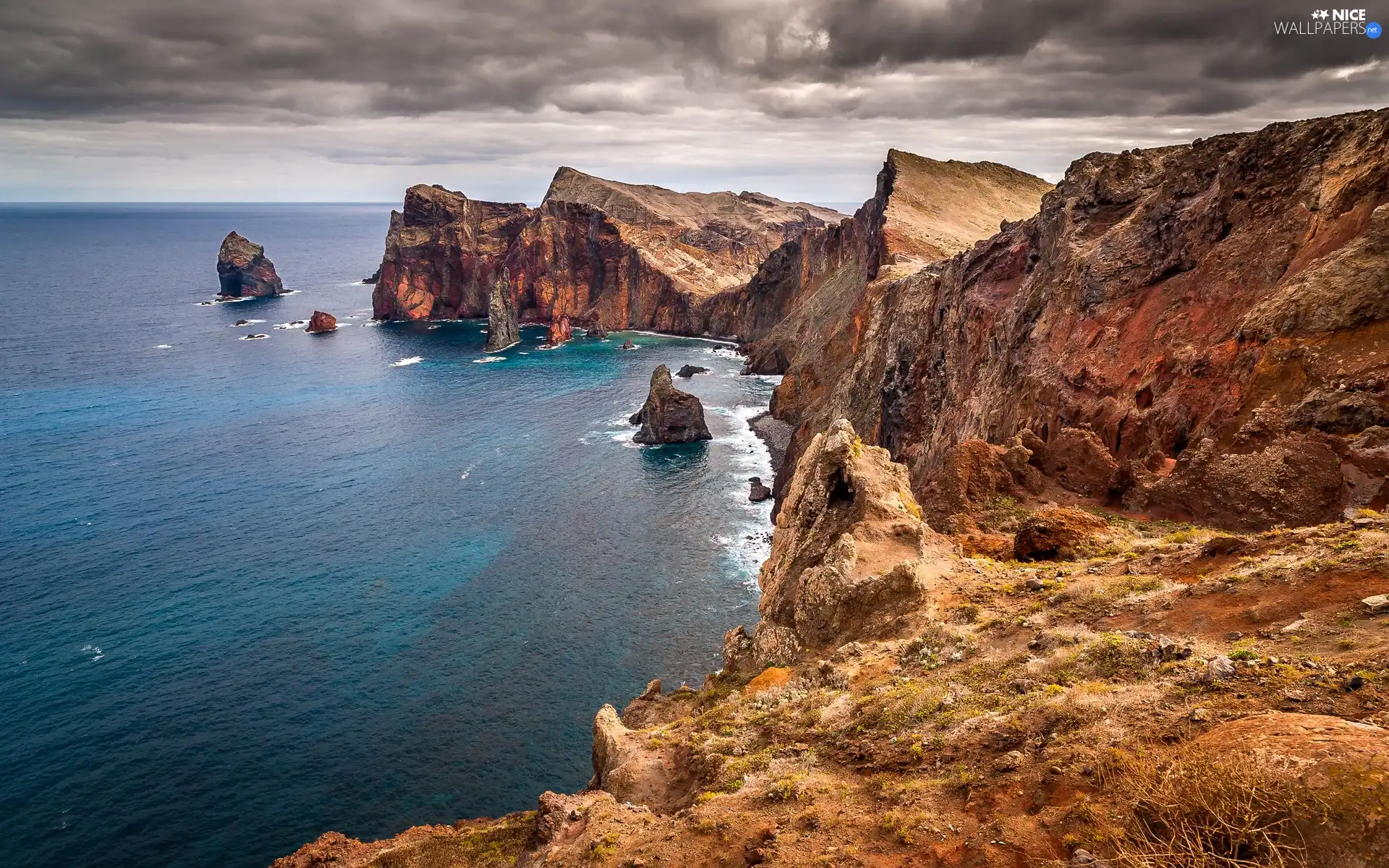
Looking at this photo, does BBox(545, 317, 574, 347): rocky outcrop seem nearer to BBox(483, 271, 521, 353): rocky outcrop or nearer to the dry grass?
BBox(483, 271, 521, 353): rocky outcrop

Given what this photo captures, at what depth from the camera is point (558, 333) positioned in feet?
615

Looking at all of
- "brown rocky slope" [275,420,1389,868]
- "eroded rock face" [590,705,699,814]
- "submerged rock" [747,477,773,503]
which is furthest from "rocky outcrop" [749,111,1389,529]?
"eroded rock face" [590,705,699,814]

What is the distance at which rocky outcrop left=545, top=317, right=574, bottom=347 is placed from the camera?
7288 inches

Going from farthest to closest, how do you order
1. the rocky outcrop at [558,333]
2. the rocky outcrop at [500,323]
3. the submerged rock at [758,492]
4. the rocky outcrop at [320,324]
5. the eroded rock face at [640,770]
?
the rocky outcrop at [320,324]
the rocky outcrop at [558,333]
the rocky outcrop at [500,323]
the submerged rock at [758,492]
the eroded rock face at [640,770]

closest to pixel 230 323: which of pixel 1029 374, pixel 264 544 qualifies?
pixel 264 544

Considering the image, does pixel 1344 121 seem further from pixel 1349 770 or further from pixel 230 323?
pixel 230 323

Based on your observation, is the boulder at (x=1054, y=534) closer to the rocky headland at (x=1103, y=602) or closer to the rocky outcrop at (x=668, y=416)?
the rocky headland at (x=1103, y=602)

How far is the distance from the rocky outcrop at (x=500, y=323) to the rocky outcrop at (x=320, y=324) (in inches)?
1682

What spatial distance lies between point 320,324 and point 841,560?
626 feet

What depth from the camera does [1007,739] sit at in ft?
52.4

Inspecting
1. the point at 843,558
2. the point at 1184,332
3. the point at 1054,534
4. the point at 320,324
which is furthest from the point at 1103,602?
the point at 320,324

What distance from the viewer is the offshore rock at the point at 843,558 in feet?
84.6

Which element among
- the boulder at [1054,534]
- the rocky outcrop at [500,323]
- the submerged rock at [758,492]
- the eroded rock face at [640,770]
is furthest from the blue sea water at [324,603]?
the rocky outcrop at [500,323]

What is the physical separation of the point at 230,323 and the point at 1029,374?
203912mm
